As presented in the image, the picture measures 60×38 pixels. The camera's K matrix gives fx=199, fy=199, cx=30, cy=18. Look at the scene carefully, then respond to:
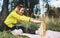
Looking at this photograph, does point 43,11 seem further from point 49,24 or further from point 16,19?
point 16,19

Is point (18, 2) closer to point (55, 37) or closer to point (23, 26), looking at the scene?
point (23, 26)

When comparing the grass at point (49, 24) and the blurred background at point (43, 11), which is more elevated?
the blurred background at point (43, 11)

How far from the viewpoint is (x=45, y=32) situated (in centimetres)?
183

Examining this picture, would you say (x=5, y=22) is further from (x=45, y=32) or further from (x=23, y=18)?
(x=45, y=32)

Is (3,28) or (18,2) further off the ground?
(18,2)

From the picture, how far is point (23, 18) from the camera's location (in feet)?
6.06

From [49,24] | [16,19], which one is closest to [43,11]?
[49,24]

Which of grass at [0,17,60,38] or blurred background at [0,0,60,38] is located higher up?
Result: blurred background at [0,0,60,38]

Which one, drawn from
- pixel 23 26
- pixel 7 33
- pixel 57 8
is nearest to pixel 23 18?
pixel 23 26

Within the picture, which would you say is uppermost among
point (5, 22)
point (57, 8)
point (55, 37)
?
point (57, 8)

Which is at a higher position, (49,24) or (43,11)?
(43,11)

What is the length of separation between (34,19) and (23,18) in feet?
0.34

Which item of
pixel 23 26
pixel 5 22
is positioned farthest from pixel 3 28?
pixel 23 26

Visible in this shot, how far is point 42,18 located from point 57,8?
0.17 m
